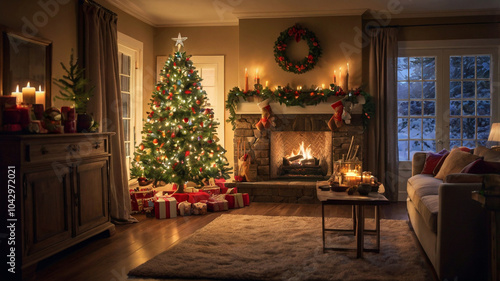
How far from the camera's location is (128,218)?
17.3 feet

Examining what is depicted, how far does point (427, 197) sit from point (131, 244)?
263 centimetres

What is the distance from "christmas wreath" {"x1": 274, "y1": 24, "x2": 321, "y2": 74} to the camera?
665 cm

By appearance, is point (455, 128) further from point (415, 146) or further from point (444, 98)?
point (415, 146)

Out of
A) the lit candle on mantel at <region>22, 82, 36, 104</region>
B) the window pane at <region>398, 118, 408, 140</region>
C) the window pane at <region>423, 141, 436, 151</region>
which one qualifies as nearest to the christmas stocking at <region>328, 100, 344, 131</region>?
the window pane at <region>398, 118, 408, 140</region>

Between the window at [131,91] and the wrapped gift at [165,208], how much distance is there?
1288 millimetres

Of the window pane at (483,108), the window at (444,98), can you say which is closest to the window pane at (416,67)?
the window at (444,98)

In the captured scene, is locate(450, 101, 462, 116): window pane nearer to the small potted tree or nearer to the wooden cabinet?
the wooden cabinet

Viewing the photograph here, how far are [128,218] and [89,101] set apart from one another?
4.53ft

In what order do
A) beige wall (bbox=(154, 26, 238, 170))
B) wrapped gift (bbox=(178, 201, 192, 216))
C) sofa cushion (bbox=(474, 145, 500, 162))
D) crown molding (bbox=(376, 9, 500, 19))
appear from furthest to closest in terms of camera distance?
beige wall (bbox=(154, 26, 238, 170)), crown molding (bbox=(376, 9, 500, 19)), wrapped gift (bbox=(178, 201, 192, 216)), sofa cushion (bbox=(474, 145, 500, 162))

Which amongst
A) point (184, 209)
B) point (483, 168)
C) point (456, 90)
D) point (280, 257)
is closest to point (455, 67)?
point (456, 90)

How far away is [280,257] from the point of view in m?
3.75

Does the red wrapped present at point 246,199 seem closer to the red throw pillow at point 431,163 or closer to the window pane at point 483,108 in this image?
the red throw pillow at point 431,163

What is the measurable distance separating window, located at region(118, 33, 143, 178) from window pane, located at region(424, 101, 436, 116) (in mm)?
4243

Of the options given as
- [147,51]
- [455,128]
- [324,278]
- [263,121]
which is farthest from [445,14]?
[324,278]
